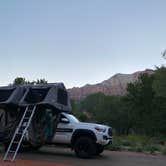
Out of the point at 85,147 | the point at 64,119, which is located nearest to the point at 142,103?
the point at 64,119

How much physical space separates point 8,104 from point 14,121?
3.94 feet

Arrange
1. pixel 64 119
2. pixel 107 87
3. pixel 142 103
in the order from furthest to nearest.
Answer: pixel 107 87, pixel 142 103, pixel 64 119

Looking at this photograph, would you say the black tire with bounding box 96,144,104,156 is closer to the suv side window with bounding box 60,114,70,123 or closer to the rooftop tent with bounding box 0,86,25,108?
the suv side window with bounding box 60,114,70,123

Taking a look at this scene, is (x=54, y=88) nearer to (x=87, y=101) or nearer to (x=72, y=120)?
(x=72, y=120)

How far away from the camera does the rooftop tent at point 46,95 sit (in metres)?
17.7

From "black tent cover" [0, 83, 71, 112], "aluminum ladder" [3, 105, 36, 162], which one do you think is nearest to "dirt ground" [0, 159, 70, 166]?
"aluminum ladder" [3, 105, 36, 162]

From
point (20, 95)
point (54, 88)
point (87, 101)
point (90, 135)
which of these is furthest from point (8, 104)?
point (87, 101)

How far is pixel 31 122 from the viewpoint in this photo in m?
18.3

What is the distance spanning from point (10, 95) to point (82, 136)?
397 cm

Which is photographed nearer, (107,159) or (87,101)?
(107,159)

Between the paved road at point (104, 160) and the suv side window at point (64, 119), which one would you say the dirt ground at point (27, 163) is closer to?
the paved road at point (104, 160)

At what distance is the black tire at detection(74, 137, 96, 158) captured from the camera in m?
17.3

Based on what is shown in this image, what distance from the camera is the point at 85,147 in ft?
57.0

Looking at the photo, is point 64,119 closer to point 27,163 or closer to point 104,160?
point 104,160
